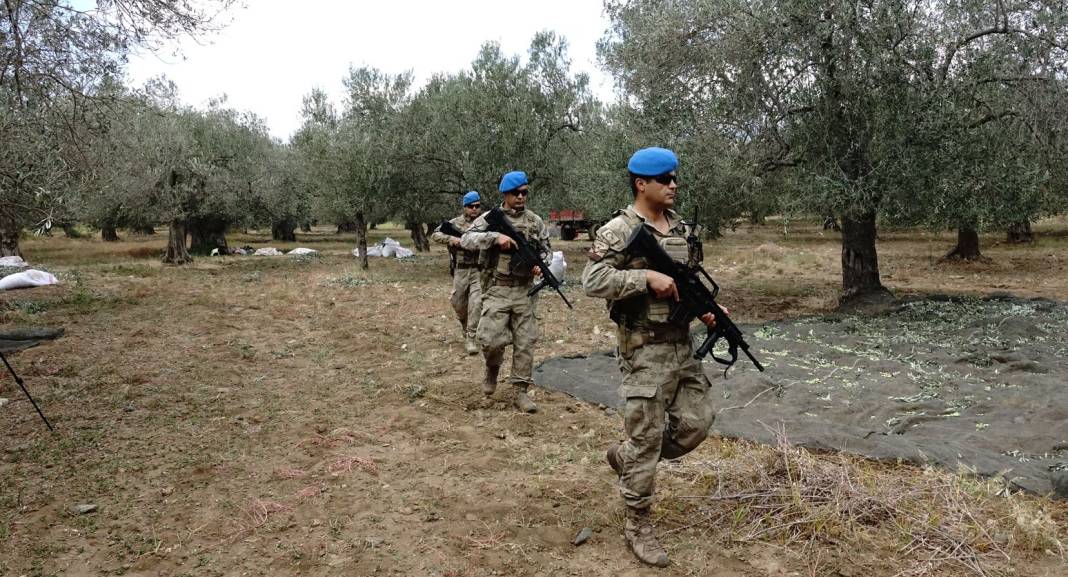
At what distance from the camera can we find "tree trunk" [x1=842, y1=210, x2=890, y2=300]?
10641 mm

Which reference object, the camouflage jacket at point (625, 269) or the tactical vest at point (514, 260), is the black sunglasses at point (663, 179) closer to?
the camouflage jacket at point (625, 269)

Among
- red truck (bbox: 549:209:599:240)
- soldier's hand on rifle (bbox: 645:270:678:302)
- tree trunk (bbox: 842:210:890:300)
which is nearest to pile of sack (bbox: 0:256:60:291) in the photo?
soldier's hand on rifle (bbox: 645:270:678:302)

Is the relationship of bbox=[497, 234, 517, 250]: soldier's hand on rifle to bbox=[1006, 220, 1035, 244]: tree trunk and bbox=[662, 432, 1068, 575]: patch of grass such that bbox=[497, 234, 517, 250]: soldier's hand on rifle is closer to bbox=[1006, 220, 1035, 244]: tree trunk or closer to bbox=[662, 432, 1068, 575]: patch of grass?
bbox=[662, 432, 1068, 575]: patch of grass

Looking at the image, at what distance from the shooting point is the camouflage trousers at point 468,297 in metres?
8.26

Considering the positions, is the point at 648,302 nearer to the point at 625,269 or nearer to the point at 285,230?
the point at 625,269

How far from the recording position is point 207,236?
25.9 m

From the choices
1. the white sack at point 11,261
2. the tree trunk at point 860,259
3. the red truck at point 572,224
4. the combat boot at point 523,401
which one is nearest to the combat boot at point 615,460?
the combat boot at point 523,401

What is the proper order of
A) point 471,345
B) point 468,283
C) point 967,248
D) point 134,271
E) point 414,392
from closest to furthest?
1. point 414,392
2. point 471,345
3. point 468,283
4. point 967,248
5. point 134,271

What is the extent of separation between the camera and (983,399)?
5.64 meters

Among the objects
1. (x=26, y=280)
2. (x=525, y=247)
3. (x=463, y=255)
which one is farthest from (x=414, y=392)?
(x=26, y=280)

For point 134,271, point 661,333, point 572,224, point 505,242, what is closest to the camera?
point 661,333

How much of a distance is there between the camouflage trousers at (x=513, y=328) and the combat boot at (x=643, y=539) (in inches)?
102

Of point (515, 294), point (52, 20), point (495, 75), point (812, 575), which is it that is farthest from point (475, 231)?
point (495, 75)

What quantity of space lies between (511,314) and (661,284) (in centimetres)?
293
